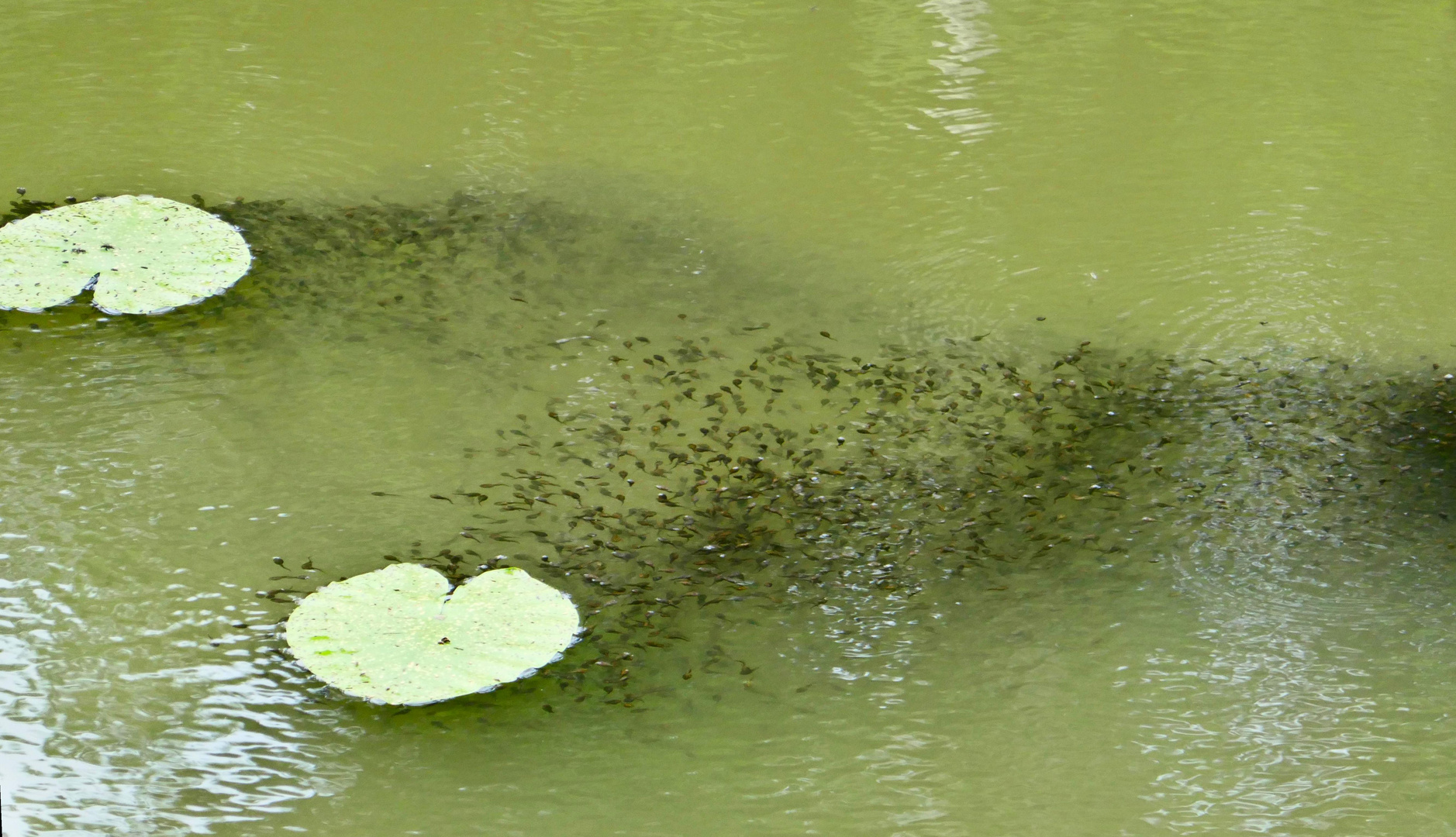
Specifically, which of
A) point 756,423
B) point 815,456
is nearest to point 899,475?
point 815,456

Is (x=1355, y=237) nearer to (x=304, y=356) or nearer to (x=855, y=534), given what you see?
(x=855, y=534)

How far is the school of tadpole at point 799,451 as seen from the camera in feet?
12.3

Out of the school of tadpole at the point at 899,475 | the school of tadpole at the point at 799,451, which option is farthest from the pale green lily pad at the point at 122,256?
the school of tadpole at the point at 899,475

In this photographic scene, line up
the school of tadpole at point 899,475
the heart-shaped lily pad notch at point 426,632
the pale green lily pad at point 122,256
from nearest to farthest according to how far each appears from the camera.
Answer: the heart-shaped lily pad notch at point 426,632
the school of tadpole at point 899,475
the pale green lily pad at point 122,256

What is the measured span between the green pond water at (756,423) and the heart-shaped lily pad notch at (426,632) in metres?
0.14

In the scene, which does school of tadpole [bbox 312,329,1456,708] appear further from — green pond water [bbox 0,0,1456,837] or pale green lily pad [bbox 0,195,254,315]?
pale green lily pad [bbox 0,195,254,315]

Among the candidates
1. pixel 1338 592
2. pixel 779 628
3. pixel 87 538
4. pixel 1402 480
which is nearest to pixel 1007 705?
pixel 779 628

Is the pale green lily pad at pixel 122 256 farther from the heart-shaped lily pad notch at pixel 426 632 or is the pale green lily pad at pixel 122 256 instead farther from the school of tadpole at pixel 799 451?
the heart-shaped lily pad notch at pixel 426 632

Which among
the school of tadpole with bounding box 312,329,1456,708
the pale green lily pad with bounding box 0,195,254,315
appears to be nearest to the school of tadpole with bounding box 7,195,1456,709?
the school of tadpole with bounding box 312,329,1456,708

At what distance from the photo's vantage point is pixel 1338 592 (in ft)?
12.6

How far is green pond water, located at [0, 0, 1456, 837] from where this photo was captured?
317 centimetres

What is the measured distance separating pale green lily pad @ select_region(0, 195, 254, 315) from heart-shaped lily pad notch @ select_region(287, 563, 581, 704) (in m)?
1.85

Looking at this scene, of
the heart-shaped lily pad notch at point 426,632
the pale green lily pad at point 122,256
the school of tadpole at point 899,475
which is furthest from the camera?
the pale green lily pad at point 122,256

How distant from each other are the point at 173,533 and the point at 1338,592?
3586 mm
